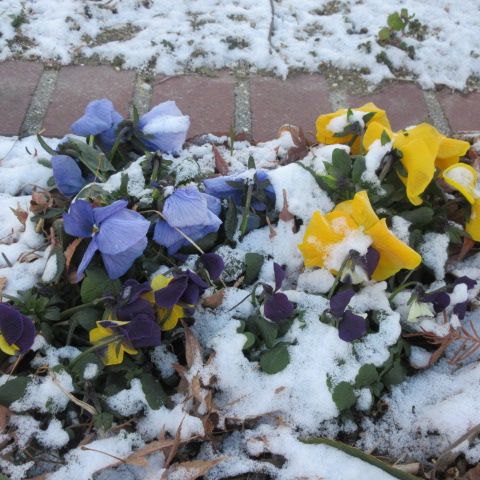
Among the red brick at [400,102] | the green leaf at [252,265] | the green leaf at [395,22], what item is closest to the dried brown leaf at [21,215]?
the green leaf at [252,265]

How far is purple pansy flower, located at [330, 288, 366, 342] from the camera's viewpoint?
1.01 meters

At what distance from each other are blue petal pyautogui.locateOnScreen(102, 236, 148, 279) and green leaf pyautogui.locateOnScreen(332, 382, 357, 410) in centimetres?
46

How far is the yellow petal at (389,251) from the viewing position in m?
1.04

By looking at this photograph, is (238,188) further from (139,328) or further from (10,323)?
(10,323)

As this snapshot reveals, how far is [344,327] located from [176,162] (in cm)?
58

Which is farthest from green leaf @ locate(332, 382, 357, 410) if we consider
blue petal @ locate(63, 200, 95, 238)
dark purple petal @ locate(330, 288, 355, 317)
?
blue petal @ locate(63, 200, 95, 238)

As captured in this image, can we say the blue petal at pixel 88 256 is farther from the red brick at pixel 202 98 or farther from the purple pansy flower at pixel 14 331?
the red brick at pixel 202 98

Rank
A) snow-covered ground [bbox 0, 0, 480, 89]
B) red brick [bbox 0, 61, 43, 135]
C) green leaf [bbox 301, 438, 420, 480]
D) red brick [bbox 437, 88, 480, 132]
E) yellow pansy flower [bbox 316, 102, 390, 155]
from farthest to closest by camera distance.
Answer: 1. snow-covered ground [bbox 0, 0, 480, 89]
2. red brick [bbox 437, 88, 480, 132]
3. red brick [bbox 0, 61, 43, 135]
4. yellow pansy flower [bbox 316, 102, 390, 155]
5. green leaf [bbox 301, 438, 420, 480]

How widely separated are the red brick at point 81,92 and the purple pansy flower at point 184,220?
862 millimetres

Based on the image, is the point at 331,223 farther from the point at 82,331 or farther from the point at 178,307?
the point at 82,331

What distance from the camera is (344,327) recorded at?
1.03 metres

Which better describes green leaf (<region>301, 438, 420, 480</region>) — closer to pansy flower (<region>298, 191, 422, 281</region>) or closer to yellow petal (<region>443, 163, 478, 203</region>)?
pansy flower (<region>298, 191, 422, 281</region>)

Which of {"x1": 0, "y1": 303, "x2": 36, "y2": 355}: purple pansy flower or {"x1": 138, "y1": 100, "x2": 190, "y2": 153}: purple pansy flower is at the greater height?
{"x1": 138, "y1": 100, "x2": 190, "y2": 153}: purple pansy flower

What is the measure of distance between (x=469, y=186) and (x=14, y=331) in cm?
95
